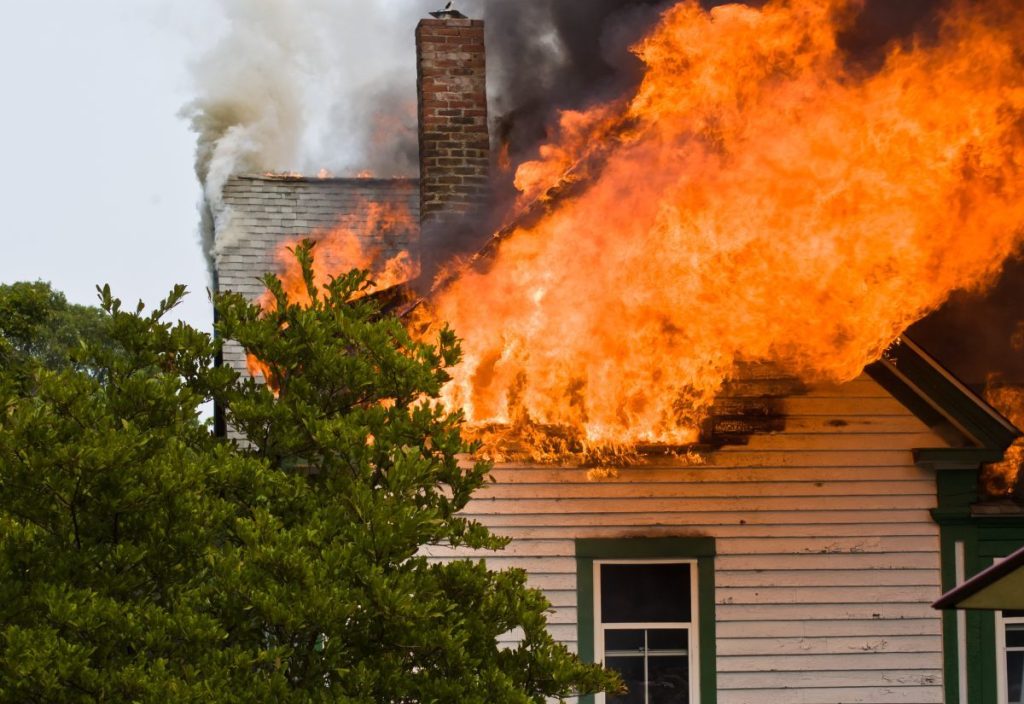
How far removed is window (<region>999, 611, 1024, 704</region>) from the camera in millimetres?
11680

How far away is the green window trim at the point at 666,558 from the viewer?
37.4ft

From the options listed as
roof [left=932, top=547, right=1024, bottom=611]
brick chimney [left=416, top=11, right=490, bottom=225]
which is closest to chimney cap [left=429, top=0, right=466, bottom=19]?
brick chimney [left=416, top=11, right=490, bottom=225]

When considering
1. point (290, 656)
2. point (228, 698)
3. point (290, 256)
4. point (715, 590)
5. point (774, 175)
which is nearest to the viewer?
point (228, 698)

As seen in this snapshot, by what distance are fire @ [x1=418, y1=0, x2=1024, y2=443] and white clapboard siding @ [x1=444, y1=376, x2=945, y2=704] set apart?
586 millimetres

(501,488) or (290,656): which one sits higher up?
(501,488)

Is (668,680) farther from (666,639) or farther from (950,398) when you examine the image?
(950,398)

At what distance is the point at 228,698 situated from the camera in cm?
645

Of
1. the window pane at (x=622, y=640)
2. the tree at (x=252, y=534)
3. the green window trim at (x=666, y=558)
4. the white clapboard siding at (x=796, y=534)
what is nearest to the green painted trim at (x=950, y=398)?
the white clapboard siding at (x=796, y=534)

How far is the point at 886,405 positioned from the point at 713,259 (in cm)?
204

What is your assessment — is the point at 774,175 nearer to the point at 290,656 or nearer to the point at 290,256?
the point at 290,656

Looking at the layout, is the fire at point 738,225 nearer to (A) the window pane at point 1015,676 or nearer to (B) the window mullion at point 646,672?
(B) the window mullion at point 646,672

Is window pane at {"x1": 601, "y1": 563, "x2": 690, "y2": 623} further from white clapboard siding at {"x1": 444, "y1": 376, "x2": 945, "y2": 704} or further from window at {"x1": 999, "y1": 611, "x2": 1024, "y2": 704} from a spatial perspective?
window at {"x1": 999, "y1": 611, "x2": 1024, "y2": 704}

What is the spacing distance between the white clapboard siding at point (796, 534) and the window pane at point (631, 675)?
0.47 metres

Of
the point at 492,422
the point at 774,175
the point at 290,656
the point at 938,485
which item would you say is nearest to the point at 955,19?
the point at 774,175
